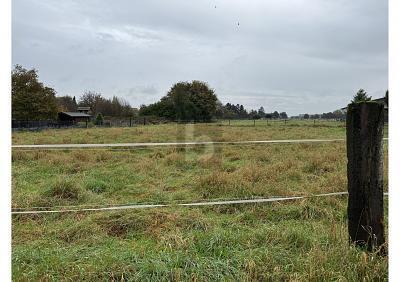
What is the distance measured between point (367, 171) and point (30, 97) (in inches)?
1927

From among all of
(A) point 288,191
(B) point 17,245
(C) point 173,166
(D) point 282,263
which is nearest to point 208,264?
(D) point 282,263

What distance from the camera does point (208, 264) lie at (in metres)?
2.73

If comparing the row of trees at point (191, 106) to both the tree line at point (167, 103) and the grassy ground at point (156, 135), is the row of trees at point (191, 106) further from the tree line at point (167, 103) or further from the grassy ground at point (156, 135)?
the grassy ground at point (156, 135)

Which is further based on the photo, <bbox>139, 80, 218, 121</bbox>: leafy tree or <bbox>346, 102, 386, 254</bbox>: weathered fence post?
<bbox>139, 80, 218, 121</bbox>: leafy tree

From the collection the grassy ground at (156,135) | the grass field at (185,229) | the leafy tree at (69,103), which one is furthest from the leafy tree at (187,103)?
the grass field at (185,229)

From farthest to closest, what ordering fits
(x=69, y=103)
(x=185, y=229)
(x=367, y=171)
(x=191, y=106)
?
1. (x=69, y=103)
2. (x=191, y=106)
3. (x=185, y=229)
4. (x=367, y=171)

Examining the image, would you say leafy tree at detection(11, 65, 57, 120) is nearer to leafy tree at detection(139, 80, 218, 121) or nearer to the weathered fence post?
leafy tree at detection(139, 80, 218, 121)

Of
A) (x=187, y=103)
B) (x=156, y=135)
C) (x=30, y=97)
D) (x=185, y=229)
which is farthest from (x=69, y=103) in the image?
Result: (x=185, y=229)

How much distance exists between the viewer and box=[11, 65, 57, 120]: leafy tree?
4394 cm

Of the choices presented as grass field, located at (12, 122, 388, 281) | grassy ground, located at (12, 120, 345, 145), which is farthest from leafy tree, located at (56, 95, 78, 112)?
grass field, located at (12, 122, 388, 281)

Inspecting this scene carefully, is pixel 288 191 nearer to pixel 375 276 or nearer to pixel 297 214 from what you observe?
pixel 297 214

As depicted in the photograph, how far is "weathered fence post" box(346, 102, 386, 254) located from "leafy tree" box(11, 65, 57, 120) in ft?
154

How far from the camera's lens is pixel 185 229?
4082 mm

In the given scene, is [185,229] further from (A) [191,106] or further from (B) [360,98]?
(A) [191,106]
